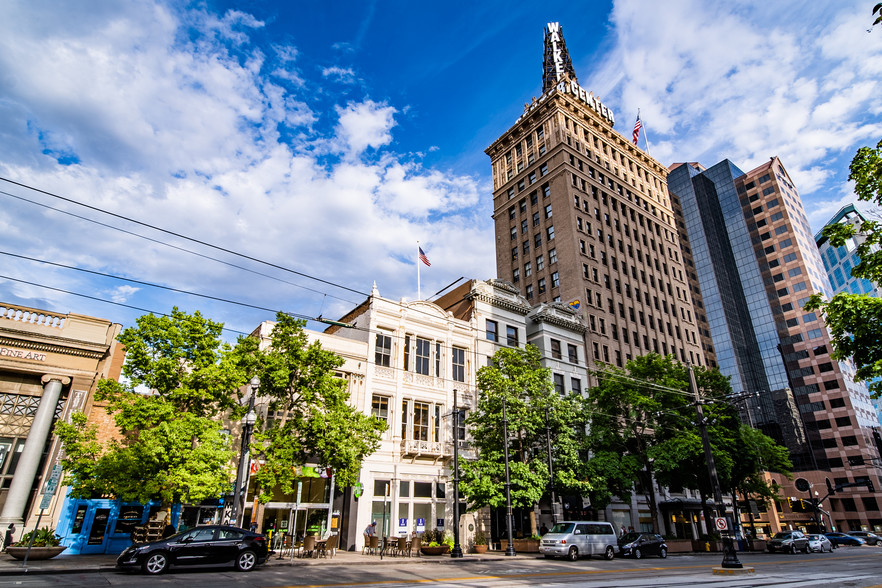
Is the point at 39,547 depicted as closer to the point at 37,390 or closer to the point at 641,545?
the point at 37,390

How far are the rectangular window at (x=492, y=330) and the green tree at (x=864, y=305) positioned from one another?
1031 inches

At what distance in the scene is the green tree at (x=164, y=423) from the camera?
19.3 metres

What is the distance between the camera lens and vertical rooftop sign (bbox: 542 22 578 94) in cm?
8106

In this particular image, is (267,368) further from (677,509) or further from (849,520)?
(849,520)

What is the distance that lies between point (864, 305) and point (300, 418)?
2192 cm

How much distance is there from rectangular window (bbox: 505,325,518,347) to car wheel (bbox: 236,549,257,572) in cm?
2655

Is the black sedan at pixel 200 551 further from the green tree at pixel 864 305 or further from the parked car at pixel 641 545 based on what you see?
the parked car at pixel 641 545

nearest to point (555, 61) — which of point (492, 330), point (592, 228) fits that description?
point (592, 228)

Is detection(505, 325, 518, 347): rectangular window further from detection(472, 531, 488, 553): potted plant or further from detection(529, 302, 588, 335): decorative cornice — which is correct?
detection(472, 531, 488, 553): potted plant

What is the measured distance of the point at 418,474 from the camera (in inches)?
1225

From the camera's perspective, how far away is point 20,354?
22.7 m

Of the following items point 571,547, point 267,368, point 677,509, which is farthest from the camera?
point 677,509

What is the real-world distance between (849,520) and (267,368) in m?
115

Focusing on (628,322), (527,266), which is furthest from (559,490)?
(527,266)
